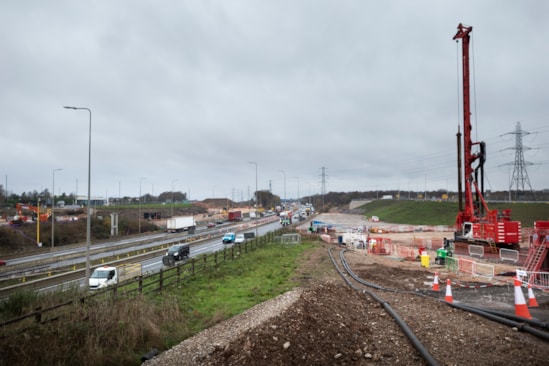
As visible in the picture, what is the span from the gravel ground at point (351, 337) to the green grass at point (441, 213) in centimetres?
5791

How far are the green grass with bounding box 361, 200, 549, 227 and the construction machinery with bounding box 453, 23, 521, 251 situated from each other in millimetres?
29998

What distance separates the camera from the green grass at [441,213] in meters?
57.1

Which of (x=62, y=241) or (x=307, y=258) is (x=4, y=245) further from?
(x=307, y=258)

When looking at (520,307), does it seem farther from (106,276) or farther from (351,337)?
(106,276)

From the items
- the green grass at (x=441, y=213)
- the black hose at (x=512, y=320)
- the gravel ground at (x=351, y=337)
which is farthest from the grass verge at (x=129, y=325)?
the green grass at (x=441, y=213)

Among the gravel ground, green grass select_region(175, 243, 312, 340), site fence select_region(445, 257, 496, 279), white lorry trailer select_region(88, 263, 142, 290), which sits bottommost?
white lorry trailer select_region(88, 263, 142, 290)

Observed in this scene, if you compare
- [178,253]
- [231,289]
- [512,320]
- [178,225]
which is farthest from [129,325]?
[178,225]

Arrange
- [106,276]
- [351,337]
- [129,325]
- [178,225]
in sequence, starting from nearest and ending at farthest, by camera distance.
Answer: [351,337] → [129,325] → [106,276] → [178,225]

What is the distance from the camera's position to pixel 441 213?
7938 cm

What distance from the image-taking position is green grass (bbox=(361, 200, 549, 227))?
57.1 metres

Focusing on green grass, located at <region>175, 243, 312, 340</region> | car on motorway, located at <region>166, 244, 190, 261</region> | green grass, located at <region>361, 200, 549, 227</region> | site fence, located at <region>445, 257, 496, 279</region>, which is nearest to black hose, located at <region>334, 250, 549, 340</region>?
green grass, located at <region>175, 243, 312, 340</region>

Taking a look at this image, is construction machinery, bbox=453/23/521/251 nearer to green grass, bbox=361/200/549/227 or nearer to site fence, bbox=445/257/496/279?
site fence, bbox=445/257/496/279

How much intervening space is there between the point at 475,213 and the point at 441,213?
5098 centimetres

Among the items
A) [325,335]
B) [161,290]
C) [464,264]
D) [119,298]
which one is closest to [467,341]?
[325,335]
